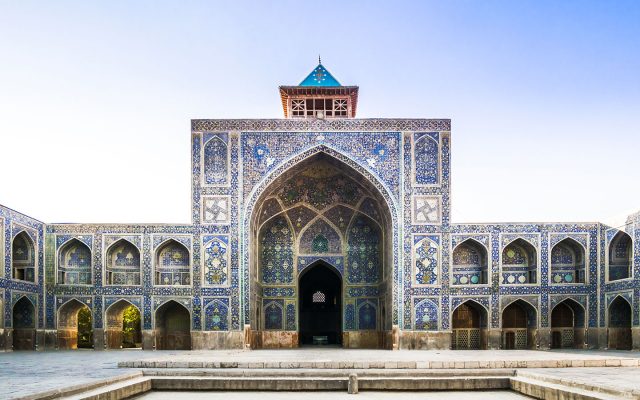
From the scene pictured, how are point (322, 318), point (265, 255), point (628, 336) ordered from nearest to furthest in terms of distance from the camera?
point (628, 336) < point (265, 255) < point (322, 318)

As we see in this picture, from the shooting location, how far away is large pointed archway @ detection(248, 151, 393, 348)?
981 inches

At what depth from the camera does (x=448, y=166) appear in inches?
900

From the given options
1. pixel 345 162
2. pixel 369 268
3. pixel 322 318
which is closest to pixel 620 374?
pixel 345 162

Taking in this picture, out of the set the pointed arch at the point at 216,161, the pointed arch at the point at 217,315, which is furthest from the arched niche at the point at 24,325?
the pointed arch at the point at 216,161

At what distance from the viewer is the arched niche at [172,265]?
2322 centimetres

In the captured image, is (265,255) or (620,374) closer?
(620,374)

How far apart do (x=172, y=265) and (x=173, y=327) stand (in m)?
2.11

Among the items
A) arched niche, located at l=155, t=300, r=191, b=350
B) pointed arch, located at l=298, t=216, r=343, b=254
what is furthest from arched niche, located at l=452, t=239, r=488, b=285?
arched niche, located at l=155, t=300, r=191, b=350

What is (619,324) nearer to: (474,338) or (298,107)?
(474,338)

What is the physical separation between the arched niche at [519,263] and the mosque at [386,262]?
0.14 ft

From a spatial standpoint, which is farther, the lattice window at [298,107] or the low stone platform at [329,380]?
the lattice window at [298,107]

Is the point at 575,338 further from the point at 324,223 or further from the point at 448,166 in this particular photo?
the point at 324,223

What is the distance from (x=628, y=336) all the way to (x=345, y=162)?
9704 mm

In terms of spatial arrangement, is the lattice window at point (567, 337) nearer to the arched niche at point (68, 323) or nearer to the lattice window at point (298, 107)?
the lattice window at point (298, 107)
